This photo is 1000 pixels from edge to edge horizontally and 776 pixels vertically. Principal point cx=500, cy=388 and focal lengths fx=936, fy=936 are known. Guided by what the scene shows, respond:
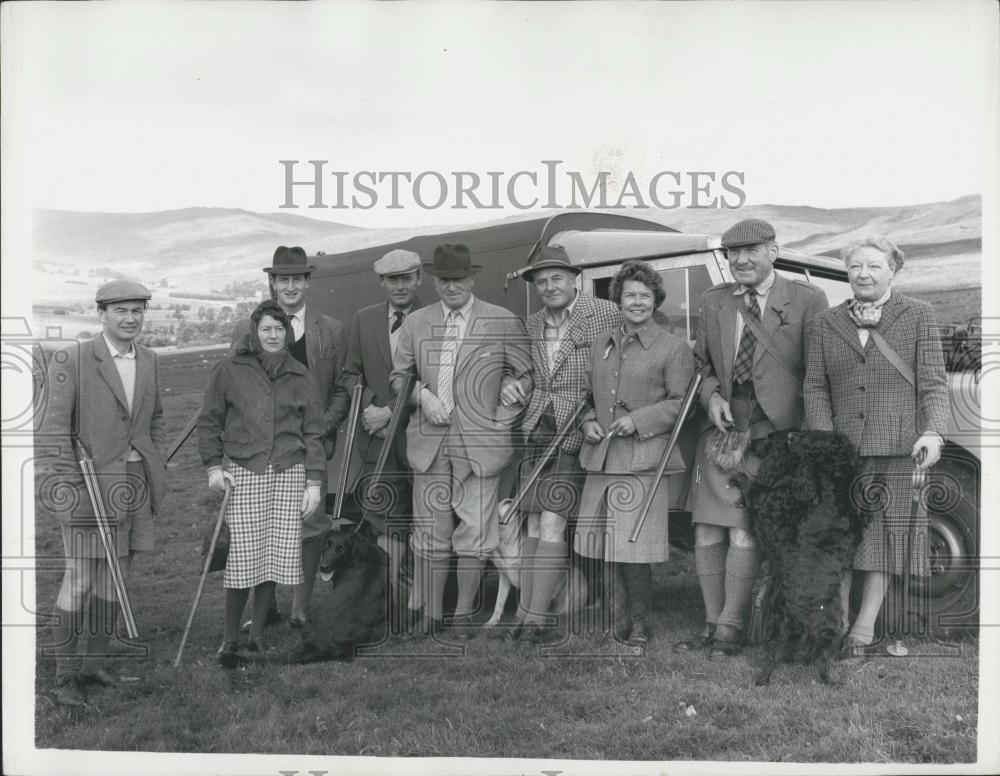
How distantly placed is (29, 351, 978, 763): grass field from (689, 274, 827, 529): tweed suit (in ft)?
2.35

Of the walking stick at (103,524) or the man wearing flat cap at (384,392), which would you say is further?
the man wearing flat cap at (384,392)

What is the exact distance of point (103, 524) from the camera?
177 inches

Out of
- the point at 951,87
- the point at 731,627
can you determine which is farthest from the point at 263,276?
the point at 951,87

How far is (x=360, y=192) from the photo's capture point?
475 centimetres

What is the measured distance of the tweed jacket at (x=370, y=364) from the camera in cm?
519

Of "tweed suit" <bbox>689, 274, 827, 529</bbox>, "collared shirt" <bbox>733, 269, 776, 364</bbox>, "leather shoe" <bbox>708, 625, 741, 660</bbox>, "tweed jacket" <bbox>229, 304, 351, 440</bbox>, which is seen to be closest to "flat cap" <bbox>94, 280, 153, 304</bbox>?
"tweed jacket" <bbox>229, 304, 351, 440</bbox>

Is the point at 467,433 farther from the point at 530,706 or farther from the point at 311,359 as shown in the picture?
the point at 530,706

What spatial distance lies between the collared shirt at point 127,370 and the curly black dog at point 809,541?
305 centimetres

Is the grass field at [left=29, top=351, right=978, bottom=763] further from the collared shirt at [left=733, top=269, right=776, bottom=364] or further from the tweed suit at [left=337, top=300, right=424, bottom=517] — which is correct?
the collared shirt at [left=733, top=269, right=776, bottom=364]

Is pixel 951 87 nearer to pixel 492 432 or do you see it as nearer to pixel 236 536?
pixel 492 432

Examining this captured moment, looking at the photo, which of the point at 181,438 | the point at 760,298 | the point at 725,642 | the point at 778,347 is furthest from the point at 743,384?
the point at 181,438

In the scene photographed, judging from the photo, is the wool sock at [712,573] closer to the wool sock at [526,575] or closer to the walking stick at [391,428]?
the wool sock at [526,575]

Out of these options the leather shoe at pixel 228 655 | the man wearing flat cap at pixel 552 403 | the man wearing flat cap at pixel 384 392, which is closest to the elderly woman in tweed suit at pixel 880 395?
the man wearing flat cap at pixel 552 403

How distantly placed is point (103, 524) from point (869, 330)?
12.2 ft
